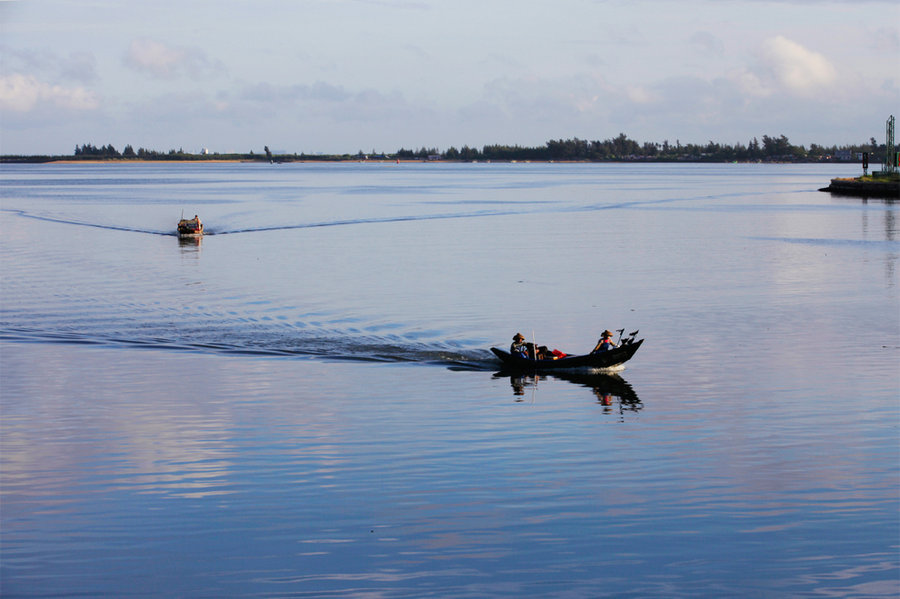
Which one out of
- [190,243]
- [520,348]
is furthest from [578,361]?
[190,243]

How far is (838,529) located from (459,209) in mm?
135502

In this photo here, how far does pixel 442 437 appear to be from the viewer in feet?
97.5

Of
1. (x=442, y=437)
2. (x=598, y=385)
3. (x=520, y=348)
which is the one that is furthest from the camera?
(x=520, y=348)

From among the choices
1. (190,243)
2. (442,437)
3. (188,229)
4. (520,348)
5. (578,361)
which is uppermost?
(188,229)

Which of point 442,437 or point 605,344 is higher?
point 605,344

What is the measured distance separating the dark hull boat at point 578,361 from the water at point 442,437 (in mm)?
695

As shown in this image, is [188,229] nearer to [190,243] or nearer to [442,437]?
[190,243]

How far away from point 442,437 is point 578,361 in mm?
11676

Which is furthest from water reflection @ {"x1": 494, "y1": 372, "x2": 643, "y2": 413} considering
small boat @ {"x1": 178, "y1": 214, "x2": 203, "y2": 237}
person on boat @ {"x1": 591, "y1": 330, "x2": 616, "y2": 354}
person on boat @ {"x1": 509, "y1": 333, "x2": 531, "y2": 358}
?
small boat @ {"x1": 178, "y1": 214, "x2": 203, "y2": 237}

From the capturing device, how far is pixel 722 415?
3253cm

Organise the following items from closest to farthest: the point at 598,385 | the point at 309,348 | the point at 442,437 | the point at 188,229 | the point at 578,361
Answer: the point at 442,437 < the point at 598,385 < the point at 578,361 < the point at 309,348 < the point at 188,229

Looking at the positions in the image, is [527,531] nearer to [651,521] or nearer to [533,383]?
[651,521]

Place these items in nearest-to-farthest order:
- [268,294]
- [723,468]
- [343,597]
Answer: [343,597] → [723,468] → [268,294]

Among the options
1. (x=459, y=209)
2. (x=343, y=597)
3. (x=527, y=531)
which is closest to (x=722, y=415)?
(x=527, y=531)
